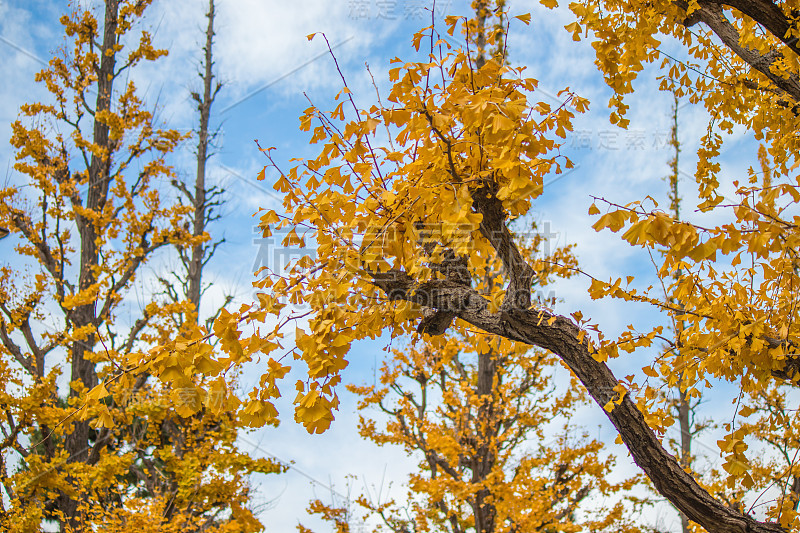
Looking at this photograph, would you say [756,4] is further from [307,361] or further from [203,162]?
[203,162]

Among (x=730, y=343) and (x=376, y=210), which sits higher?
(x=376, y=210)

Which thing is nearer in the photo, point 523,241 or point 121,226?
point 121,226

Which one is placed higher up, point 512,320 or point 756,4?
Answer: point 756,4

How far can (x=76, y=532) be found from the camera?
19.5 feet

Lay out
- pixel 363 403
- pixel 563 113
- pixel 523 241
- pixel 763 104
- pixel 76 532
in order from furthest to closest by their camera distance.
→ pixel 523 241 → pixel 363 403 → pixel 76 532 → pixel 763 104 → pixel 563 113

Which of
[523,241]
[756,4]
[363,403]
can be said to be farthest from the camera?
[523,241]

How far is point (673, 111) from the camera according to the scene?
11.1m

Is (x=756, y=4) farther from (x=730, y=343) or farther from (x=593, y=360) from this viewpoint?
(x=593, y=360)

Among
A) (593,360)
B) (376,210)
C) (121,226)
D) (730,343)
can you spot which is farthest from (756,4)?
(121,226)

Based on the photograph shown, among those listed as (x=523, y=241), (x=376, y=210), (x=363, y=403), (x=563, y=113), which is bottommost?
(x=376, y=210)

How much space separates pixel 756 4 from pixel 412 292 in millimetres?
2326

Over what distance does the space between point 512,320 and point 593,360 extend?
1.43 ft

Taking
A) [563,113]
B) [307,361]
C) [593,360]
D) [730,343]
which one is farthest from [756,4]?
[307,361]

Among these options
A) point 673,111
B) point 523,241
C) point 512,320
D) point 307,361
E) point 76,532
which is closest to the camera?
point 307,361
